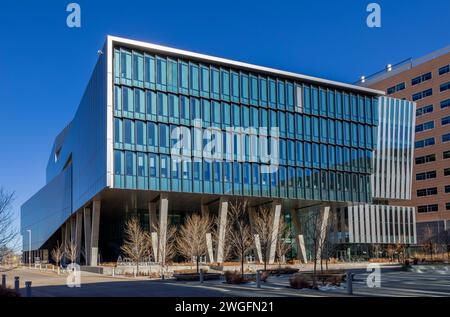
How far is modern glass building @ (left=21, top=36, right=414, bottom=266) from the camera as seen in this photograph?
182ft

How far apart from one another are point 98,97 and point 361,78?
74863 mm

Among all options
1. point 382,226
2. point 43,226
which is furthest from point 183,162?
point 43,226

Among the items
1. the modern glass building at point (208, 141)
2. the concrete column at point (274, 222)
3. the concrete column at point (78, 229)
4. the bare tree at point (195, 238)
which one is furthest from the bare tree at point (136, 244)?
the concrete column at point (78, 229)

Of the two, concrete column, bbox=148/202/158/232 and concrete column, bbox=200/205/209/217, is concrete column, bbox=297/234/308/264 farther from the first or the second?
concrete column, bbox=148/202/158/232

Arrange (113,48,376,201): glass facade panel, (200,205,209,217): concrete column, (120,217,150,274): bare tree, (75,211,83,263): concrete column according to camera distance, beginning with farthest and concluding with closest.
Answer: (75,211,83,263): concrete column
(200,205,209,217): concrete column
(113,48,376,201): glass facade panel
(120,217,150,274): bare tree

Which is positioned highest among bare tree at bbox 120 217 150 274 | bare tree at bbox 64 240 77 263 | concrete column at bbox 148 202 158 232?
concrete column at bbox 148 202 158 232

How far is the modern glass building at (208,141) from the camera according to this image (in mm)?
55531

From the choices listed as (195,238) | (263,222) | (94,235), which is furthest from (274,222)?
(94,235)

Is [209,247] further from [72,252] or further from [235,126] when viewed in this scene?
[72,252]

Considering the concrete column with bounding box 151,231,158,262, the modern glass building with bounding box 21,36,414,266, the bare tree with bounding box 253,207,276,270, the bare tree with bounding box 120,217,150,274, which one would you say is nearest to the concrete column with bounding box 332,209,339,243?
the modern glass building with bounding box 21,36,414,266

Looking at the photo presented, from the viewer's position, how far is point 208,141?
59.6m

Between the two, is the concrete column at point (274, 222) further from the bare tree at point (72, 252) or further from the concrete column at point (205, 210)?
the bare tree at point (72, 252)

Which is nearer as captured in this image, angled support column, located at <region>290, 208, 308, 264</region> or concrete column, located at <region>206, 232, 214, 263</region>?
concrete column, located at <region>206, 232, 214, 263</region>
